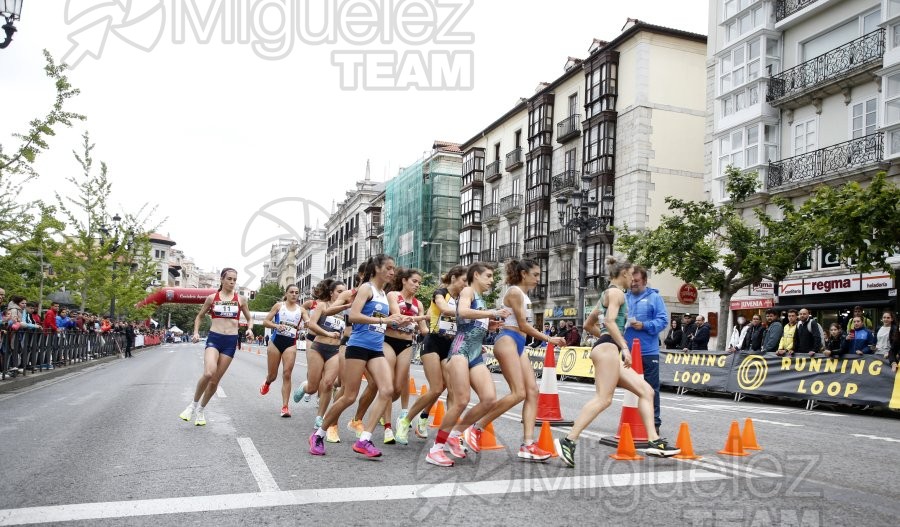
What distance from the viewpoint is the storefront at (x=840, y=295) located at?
2365 centimetres

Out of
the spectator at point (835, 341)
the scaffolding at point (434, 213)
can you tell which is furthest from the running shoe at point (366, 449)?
the scaffolding at point (434, 213)

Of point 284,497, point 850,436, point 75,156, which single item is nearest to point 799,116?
point 850,436

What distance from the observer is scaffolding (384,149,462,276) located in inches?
2389

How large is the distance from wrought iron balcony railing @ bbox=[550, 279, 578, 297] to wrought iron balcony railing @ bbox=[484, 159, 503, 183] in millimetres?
11365

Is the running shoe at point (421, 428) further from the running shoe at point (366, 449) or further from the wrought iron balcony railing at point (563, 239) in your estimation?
the wrought iron balcony railing at point (563, 239)

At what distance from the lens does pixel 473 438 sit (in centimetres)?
742

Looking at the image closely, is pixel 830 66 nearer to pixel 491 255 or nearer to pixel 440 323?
pixel 440 323

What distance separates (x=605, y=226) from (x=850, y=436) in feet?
91.7

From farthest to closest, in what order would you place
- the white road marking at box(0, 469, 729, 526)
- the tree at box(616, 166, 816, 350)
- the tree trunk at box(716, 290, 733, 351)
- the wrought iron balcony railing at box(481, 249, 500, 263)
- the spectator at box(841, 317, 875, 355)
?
the wrought iron balcony railing at box(481, 249, 500, 263), the tree trunk at box(716, 290, 733, 351), the tree at box(616, 166, 816, 350), the spectator at box(841, 317, 875, 355), the white road marking at box(0, 469, 729, 526)

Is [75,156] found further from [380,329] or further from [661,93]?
[380,329]

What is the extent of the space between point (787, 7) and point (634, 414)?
2513 centimetres

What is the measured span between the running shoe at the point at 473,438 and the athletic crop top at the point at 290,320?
164 inches

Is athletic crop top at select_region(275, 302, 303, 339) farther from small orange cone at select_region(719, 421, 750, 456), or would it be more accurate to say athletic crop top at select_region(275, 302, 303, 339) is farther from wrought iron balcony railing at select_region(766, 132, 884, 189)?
wrought iron balcony railing at select_region(766, 132, 884, 189)

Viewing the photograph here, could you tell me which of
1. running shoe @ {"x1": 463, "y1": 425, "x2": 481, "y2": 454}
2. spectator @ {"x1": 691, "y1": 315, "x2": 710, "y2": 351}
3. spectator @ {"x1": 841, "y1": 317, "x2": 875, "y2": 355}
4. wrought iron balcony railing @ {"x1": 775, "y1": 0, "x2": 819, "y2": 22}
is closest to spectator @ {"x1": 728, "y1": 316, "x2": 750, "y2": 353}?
spectator @ {"x1": 691, "y1": 315, "x2": 710, "y2": 351}
